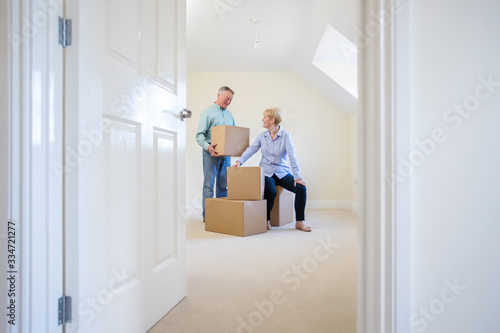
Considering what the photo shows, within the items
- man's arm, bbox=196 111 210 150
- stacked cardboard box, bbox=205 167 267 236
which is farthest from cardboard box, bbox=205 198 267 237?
man's arm, bbox=196 111 210 150

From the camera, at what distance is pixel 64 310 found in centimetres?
86

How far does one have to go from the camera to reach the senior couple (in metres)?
3.07

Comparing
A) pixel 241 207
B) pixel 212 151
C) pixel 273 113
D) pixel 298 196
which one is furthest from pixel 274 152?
pixel 241 207

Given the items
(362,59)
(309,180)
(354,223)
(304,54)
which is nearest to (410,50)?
(362,59)

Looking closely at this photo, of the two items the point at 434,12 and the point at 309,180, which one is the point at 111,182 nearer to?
the point at 434,12

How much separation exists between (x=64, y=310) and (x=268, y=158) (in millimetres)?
2489

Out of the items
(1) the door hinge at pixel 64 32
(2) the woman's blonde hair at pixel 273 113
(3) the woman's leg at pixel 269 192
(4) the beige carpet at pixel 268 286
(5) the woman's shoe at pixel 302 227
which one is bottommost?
(4) the beige carpet at pixel 268 286

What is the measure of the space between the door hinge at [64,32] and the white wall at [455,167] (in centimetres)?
88

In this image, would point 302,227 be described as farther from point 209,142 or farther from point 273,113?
point 209,142

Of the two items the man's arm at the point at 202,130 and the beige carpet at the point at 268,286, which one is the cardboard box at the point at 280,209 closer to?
the beige carpet at the point at 268,286

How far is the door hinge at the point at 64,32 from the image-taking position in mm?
858

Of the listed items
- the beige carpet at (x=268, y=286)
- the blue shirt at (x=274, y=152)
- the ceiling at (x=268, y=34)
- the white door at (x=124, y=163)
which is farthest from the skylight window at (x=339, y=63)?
the white door at (x=124, y=163)

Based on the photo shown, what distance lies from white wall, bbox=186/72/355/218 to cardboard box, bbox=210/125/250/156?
49.7 inches

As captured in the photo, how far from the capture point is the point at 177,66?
56.1 inches
